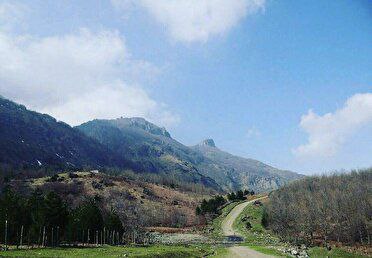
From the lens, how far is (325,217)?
13950 cm

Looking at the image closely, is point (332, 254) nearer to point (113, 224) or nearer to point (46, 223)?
point (46, 223)

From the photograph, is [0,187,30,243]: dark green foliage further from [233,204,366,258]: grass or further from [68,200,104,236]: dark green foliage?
[233,204,366,258]: grass

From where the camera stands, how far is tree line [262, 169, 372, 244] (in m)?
122

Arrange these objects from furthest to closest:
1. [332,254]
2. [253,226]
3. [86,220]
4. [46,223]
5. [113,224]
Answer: [253,226] → [113,224] → [86,220] → [46,223] → [332,254]

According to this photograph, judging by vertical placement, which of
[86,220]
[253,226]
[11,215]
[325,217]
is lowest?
[253,226]

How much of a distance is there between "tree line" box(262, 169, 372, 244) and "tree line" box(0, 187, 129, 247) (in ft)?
196

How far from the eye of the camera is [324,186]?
637 feet

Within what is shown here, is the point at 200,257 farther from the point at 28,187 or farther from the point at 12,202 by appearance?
the point at 28,187

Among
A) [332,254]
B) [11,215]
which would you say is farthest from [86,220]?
[332,254]

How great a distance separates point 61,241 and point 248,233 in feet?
265

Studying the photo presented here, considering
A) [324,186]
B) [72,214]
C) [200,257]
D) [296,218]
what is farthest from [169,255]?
[324,186]

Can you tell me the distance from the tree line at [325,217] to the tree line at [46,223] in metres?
59.7

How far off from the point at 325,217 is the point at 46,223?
98.2 meters

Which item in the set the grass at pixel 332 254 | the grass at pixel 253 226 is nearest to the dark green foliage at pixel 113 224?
the grass at pixel 253 226
